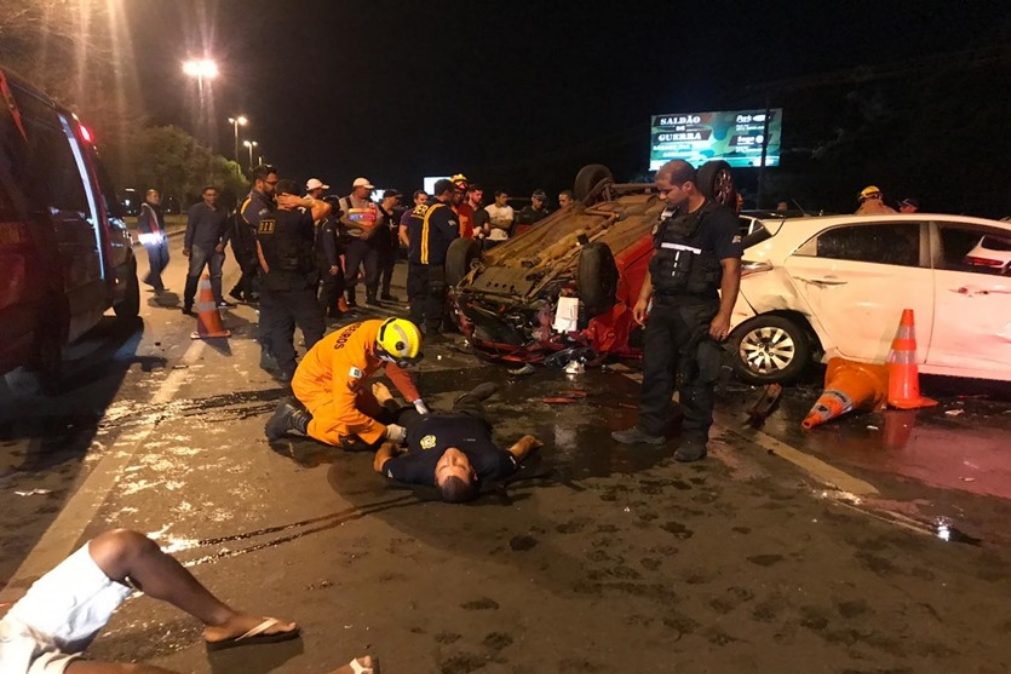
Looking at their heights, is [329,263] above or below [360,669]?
above

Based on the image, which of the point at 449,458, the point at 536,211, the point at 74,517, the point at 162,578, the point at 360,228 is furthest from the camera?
the point at 536,211

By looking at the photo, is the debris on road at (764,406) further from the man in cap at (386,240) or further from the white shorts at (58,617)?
the man in cap at (386,240)

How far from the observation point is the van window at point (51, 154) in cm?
580

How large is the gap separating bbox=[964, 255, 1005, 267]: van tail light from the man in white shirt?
693 cm

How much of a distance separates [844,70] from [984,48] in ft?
41.7

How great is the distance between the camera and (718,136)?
35.8 meters

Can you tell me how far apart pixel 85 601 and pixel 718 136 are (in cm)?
3663

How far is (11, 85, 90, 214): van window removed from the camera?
580 cm

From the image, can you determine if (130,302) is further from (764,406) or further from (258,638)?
(258,638)

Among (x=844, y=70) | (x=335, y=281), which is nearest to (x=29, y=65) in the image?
(x=335, y=281)

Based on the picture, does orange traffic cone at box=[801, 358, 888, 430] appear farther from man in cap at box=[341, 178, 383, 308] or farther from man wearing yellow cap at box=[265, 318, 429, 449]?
man in cap at box=[341, 178, 383, 308]

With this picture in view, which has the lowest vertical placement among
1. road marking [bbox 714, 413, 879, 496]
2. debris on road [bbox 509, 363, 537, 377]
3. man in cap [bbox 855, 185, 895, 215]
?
road marking [bbox 714, 413, 879, 496]

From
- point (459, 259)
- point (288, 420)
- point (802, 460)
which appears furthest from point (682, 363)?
point (459, 259)

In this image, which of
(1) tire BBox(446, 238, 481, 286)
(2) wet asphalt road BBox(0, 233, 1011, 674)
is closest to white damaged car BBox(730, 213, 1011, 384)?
(2) wet asphalt road BBox(0, 233, 1011, 674)
